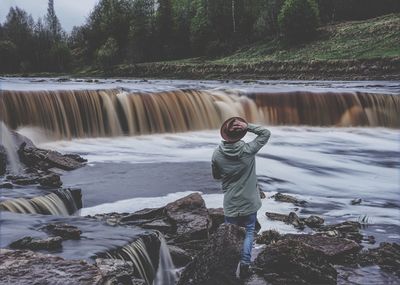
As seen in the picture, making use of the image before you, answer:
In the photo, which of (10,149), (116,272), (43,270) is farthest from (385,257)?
(10,149)

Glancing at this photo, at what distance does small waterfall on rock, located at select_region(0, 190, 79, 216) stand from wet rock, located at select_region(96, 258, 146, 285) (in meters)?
3.37

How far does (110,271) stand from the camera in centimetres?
656

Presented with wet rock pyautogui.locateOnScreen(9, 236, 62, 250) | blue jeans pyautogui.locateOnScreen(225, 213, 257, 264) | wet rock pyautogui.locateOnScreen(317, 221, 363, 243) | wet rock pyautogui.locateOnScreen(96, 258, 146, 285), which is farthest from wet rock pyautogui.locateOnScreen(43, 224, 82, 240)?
wet rock pyautogui.locateOnScreen(317, 221, 363, 243)

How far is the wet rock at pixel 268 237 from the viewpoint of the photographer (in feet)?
30.0

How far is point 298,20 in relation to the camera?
212 ft

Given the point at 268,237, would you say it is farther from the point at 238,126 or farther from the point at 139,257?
the point at 238,126

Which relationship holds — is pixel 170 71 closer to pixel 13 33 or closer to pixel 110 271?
pixel 13 33

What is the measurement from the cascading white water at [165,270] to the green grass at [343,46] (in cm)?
4389

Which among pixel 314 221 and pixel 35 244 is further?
pixel 314 221

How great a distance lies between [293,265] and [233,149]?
→ 171 cm

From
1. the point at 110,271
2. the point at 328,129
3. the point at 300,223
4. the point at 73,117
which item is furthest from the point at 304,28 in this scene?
the point at 110,271

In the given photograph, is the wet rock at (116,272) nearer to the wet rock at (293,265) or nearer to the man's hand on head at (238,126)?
the wet rock at (293,265)

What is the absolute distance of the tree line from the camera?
227 feet

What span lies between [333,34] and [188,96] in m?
39.6
